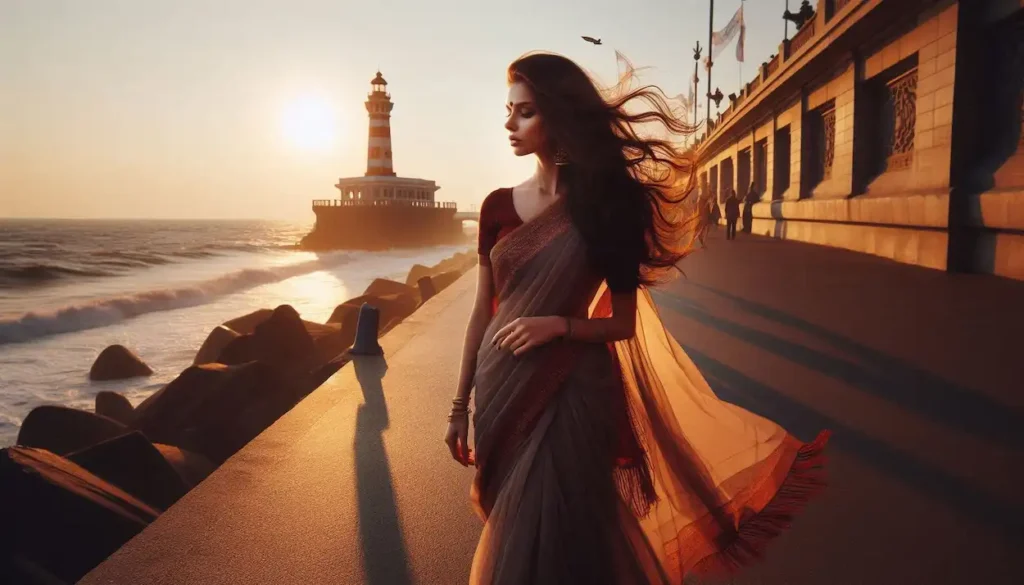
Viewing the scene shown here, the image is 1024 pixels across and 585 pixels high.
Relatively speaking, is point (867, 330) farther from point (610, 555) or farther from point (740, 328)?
point (610, 555)

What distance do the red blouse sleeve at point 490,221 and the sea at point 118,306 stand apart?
32.1 feet

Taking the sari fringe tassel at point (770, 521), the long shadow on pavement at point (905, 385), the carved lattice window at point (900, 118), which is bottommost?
the long shadow on pavement at point (905, 385)

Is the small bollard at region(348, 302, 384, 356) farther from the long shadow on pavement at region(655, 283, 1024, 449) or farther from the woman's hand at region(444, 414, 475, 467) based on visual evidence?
the woman's hand at region(444, 414, 475, 467)

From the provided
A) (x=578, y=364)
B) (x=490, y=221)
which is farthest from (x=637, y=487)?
(x=490, y=221)

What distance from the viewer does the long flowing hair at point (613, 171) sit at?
1907 millimetres

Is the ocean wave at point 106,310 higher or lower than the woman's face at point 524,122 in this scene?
lower

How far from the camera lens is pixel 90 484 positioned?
402 centimetres

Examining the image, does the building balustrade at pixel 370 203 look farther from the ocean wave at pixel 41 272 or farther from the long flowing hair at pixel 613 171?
the long flowing hair at pixel 613 171

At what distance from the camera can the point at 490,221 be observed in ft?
6.75

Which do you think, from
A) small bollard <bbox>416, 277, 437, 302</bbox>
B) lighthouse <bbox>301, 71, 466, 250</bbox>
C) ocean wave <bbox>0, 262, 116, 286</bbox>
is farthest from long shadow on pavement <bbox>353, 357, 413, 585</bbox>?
lighthouse <bbox>301, 71, 466, 250</bbox>

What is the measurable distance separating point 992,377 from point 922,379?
491 mm

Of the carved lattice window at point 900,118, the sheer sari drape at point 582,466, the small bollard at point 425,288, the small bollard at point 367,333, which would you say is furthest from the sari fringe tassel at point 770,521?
the carved lattice window at point 900,118

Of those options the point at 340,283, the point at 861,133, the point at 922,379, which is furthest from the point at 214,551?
the point at 340,283

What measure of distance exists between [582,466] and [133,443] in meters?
3.78
